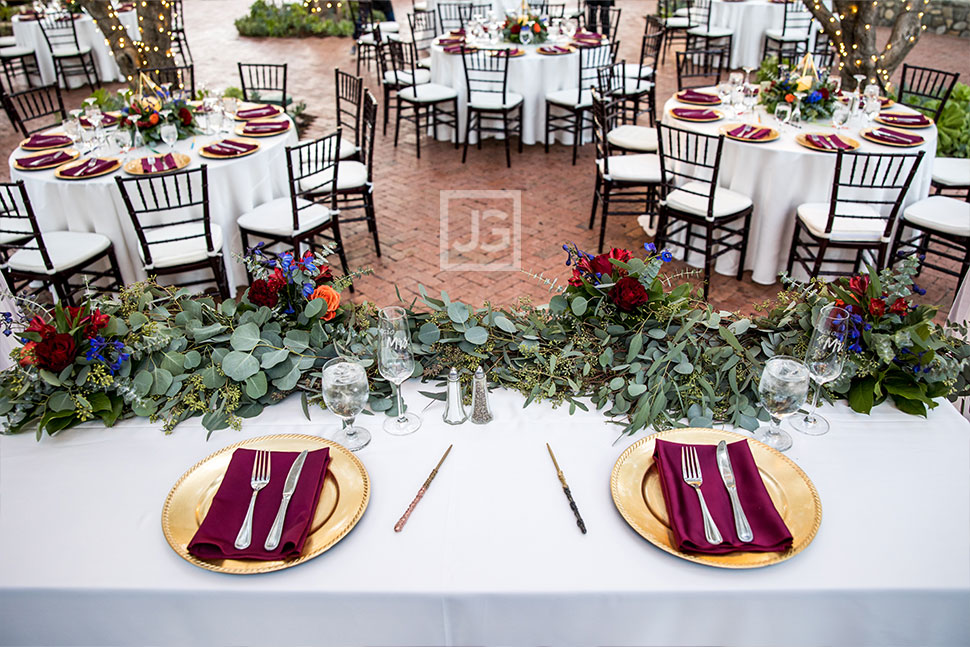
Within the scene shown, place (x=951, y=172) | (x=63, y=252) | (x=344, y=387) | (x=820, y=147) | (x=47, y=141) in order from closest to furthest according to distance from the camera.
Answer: (x=344, y=387), (x=63, y=252), (x=820, y=147), (x=47, y=141), (x=951, y=172)

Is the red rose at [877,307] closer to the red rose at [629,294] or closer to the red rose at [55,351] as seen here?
the red rose at [629,294]

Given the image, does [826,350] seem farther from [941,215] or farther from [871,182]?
[941,215]

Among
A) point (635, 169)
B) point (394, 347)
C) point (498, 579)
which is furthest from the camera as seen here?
point (635, 169)

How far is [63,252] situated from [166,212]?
56 cm

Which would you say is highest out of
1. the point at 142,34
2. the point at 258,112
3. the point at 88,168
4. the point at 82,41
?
the point at 142,34

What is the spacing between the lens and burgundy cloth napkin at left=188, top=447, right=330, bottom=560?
1.36 metres

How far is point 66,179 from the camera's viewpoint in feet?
12.5

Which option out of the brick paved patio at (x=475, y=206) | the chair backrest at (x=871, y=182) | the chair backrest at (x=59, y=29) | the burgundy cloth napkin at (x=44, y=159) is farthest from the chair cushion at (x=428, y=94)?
the chair backrest at (x=59, y=29)

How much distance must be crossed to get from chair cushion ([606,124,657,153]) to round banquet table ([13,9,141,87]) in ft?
20.9

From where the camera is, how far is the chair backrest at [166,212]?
3.64 metres

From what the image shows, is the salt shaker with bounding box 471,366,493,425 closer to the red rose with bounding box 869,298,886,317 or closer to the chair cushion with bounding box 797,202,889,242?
the red rose with bounding box 869,298,886,317

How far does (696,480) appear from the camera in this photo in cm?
148

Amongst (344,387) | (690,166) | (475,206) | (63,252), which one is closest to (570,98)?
(475,206)

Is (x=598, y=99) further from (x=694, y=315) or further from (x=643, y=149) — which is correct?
(x=694, y=315)
